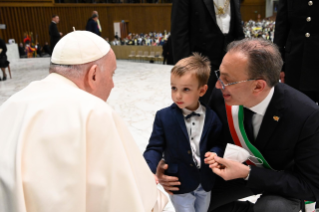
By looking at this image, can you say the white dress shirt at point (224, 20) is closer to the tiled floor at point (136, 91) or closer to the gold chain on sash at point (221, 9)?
the gold chain on sash at point (221, 9)

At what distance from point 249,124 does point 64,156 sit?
1.18 m

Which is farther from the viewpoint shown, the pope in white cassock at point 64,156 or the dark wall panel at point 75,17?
the dark wall panel at point 75,17

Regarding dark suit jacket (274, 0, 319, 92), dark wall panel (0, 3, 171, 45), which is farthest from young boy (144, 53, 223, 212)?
dark wall panel (0, 3, 171, 45)

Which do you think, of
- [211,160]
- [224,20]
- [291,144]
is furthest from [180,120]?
[224,20]

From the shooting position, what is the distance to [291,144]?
5.54 feet

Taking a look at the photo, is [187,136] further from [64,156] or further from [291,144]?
[64,156]

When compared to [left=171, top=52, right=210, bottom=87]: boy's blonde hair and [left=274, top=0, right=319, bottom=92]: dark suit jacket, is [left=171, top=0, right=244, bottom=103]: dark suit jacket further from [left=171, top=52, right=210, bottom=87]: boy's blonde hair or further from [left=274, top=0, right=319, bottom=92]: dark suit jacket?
[left=171, top=52, right=210, bottom=87]: boy's blonde hair

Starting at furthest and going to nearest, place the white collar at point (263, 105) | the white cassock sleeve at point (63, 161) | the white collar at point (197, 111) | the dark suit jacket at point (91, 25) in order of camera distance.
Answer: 1. the dark suit jacket at point (91, 25)
2. the white collar at point (197, 111)
3. the white collar at point (263, 105)
4. the white cassock sleeve at point (63, 161)

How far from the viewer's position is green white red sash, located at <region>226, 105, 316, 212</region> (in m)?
1.76

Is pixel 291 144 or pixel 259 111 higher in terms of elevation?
pixel 259 111

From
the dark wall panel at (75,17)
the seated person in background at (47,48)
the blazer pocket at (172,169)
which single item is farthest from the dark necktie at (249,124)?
the dark wall panel at (75,17)

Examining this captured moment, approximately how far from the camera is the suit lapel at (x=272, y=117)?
5.53ft

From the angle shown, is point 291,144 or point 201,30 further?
point 201,30

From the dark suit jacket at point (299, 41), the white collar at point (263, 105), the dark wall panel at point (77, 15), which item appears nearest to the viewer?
the white collar at point (263, 105)
